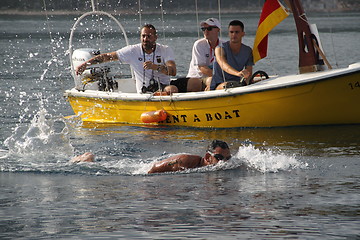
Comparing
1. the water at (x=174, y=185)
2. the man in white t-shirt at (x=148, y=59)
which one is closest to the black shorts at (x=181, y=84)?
the man in white t-shirt at (x=148, y=59)

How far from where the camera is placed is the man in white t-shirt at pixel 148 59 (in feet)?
42.8

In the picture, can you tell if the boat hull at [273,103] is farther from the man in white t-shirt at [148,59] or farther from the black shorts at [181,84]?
the black shorts at [181,84]

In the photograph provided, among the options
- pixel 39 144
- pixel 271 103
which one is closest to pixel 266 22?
Answer: pixel 271 103

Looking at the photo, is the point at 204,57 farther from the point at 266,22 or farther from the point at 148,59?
the point at 266,22

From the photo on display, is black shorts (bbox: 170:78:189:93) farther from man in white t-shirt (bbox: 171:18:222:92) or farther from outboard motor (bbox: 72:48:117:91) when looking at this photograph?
Answer: outboard motor (bbox: 72:48:117:91)

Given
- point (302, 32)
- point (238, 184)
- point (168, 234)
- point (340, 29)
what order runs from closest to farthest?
point (168, 234) → point (238, 184) → point (302, 32) → point (340, 29)

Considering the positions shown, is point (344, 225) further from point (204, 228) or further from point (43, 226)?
point (43, 226)

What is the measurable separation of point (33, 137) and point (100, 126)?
234cm

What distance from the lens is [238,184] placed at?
9.10 m

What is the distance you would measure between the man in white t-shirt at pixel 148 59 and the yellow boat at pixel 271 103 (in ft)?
0.80

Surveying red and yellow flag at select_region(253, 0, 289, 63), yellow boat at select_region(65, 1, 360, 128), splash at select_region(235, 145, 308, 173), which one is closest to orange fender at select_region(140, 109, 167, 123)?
yellow boat at select_region(65, 1, 360, 128)

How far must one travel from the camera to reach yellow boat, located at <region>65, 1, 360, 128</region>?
12.1 m

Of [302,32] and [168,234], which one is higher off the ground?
[302,32]

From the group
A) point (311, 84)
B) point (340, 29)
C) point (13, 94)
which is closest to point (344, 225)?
point (311, 84)
